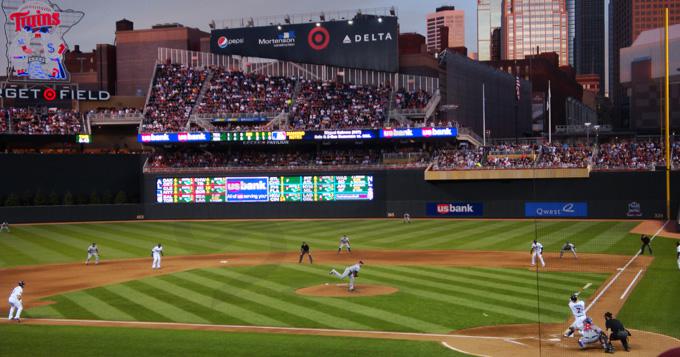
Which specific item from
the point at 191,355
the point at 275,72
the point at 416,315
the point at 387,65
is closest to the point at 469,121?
the point at 387,65

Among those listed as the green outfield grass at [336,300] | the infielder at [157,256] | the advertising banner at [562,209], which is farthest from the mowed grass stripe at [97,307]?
the advertising banner at [562,209]

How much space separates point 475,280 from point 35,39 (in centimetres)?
5492

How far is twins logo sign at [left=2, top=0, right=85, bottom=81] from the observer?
69438 millimetres

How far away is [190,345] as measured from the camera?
20.0 metres

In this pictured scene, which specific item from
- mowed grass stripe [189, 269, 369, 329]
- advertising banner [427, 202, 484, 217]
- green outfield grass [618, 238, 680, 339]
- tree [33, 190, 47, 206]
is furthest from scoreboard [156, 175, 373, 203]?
green outfield grass [618, 238, 680, 339]

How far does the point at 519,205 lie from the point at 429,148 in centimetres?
1106

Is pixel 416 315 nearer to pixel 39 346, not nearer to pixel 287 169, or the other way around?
pixel 39 346

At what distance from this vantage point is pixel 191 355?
18.9 m

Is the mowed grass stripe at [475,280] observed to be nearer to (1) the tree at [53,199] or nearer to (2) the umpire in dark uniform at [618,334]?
(2) the umpire in dark uniform at [618,334]

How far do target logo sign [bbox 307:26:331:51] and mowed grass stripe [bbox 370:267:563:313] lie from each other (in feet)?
143

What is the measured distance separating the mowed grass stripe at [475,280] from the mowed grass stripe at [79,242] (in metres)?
16.7

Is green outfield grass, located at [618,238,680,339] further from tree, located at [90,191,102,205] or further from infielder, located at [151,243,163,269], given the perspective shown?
tree, located at [90,191,102,205]

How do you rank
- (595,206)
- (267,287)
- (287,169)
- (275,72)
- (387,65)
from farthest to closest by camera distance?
1. (275,72)
2. (387,65)
3. (287,169)
4. (595,206)
5. (267,287)

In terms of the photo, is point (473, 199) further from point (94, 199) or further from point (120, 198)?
point (94, 199)
